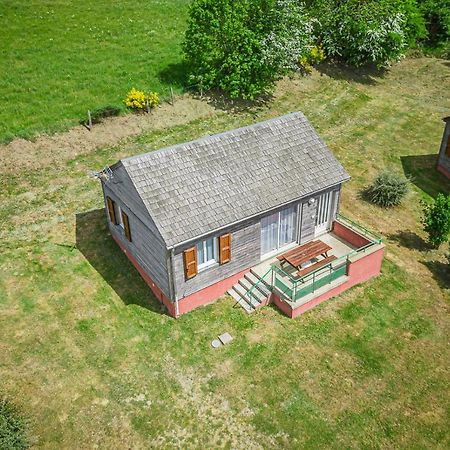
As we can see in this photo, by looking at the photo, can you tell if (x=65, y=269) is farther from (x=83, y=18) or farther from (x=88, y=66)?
(x=83, y=18)

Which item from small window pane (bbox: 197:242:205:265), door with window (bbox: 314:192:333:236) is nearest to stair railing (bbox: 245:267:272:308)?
small window pane (bbox: 197:242:205:265)

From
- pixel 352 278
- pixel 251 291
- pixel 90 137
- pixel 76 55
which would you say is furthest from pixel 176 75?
pixel 352 278

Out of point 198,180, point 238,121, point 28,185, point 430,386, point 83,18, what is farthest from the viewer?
point 83,18

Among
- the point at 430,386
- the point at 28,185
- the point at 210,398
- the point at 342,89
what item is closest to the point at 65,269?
the point at 28,185

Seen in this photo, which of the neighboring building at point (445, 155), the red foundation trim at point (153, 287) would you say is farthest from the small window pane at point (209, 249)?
the neighboring building at point (445, 155)

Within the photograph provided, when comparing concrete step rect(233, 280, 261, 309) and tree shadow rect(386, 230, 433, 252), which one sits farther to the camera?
tree shadow rect(386, 230, 433, 252)

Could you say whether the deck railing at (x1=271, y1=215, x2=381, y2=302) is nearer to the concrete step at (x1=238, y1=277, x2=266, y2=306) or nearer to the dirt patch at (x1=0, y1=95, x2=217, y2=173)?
the concrete step at (x1=238, y1=277, x2=266, y2=306)

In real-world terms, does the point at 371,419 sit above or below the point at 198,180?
below
